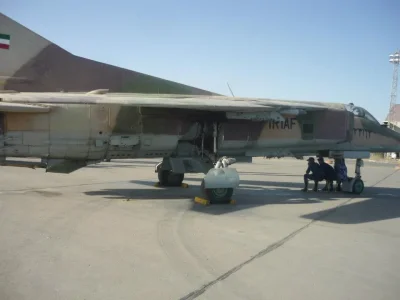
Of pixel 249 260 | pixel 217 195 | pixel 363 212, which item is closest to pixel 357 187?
pixel 363 212

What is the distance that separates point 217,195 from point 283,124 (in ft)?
12.1

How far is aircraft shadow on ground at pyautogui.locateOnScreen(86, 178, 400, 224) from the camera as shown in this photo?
26.7ft

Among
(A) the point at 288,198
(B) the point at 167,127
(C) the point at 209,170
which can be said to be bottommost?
(A) the point at 288,198

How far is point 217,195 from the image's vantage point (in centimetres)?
904

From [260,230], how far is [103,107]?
533 centimetres

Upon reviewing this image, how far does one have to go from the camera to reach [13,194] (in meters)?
9.53

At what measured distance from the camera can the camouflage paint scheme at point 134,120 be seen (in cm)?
896

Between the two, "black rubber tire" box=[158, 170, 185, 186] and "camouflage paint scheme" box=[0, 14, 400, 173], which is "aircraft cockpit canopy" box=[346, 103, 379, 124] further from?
"black rubber tire" box=[158, 170, 185, 186]

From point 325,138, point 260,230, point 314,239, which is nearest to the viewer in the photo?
point 314,239

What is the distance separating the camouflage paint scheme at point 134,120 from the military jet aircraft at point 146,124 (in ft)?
0.09

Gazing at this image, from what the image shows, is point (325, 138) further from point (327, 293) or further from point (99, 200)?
point (327, 293)

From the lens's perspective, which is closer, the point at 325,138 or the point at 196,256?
the point at 196,256

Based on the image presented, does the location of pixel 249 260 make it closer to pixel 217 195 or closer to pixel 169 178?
pixel 217 195

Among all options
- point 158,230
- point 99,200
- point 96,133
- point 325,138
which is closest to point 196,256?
point 158,230
